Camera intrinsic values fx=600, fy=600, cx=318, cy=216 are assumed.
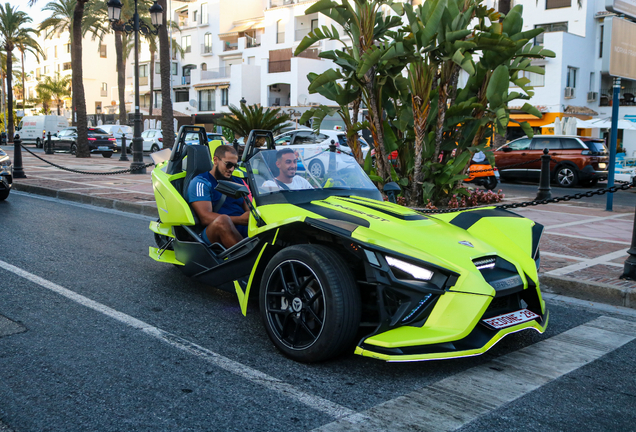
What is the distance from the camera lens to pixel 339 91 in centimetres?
1046

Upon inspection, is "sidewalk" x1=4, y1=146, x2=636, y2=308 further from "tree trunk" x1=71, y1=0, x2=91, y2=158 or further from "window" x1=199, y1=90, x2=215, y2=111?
"window" x1=199, y1=90, x2=215, y2=111

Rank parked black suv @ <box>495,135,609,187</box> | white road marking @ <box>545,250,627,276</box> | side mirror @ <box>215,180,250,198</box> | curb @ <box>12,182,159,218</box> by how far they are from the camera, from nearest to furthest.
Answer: side mirror @ <box>215,180,250,198</box>, white road marking @ <box>545,250,627,276</box>, curb @ <box>12,182,159,218</box>, parked black suv @ <box>495,135,609,187</box>

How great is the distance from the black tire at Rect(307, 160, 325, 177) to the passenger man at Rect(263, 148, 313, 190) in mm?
125

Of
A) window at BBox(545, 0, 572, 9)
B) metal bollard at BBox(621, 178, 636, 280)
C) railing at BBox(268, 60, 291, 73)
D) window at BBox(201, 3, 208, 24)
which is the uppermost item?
window at BBox(201, 3, 208, 24)

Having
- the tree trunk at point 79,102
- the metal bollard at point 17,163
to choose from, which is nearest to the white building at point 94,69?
the tree trunk at point 79,102

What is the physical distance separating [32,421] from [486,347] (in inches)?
93.4

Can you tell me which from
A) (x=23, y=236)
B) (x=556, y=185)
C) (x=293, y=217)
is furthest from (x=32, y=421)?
(x=556, y=185)

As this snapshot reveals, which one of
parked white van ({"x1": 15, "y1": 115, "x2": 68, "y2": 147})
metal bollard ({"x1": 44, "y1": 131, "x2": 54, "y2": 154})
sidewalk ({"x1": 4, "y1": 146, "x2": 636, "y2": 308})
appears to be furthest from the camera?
parked white van ({"x1": 15, "y1": 115, "x2": 68, "y2": 147})

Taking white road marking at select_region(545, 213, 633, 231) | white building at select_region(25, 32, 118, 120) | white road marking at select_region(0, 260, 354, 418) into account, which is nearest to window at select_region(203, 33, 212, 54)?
white building at select_region(25, 32, 118, 120)

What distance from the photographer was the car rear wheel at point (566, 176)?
1891 centimetres

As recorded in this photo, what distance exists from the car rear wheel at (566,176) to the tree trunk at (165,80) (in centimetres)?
1514

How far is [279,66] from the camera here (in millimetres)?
47156

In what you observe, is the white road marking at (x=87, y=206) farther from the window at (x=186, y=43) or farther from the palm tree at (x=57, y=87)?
the palm tree at (x=57, y=87)

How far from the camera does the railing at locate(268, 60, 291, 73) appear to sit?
46.4 meters
